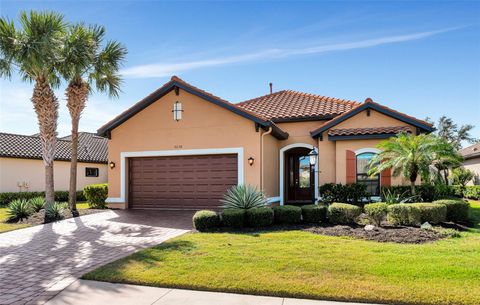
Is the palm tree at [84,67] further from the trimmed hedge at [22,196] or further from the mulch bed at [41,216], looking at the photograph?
the trimmed hedge at [22,196]

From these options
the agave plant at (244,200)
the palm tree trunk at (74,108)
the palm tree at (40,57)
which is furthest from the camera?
the palm tree trunk at (74,108)

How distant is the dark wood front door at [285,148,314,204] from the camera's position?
1869 cm

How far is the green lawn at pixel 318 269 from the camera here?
5328 mm

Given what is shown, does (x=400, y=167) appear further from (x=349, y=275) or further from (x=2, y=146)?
(x=2, y=146)

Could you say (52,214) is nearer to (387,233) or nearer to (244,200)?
(244,200)

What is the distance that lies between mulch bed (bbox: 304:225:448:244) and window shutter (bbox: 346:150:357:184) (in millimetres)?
4655

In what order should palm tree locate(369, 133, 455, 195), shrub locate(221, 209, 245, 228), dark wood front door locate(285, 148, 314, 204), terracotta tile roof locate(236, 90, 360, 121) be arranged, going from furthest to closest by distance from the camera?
dark wood front door locate(285, 148, 314, 204) < terracotta tile roof locate(236, 90, 360, 121) < palm tree locate(369, 133, 455, 195) < shrub locate(221, 209, 245, 228)

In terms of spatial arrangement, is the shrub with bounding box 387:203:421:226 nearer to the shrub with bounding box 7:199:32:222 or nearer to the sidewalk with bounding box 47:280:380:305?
the sidewalk with bounding box 47:280:380:305

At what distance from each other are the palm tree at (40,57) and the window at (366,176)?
12916 millimetres

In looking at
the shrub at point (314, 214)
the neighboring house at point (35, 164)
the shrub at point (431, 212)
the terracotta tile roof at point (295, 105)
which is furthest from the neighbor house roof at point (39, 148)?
the shrub at point (431, 212)

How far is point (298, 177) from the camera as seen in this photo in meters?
19.2

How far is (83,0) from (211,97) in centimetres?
571

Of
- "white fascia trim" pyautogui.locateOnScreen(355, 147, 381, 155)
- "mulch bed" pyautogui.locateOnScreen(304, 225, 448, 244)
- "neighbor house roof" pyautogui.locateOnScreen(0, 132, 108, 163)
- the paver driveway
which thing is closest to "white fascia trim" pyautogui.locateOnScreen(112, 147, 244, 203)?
the paver driveway

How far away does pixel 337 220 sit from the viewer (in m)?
10.8
